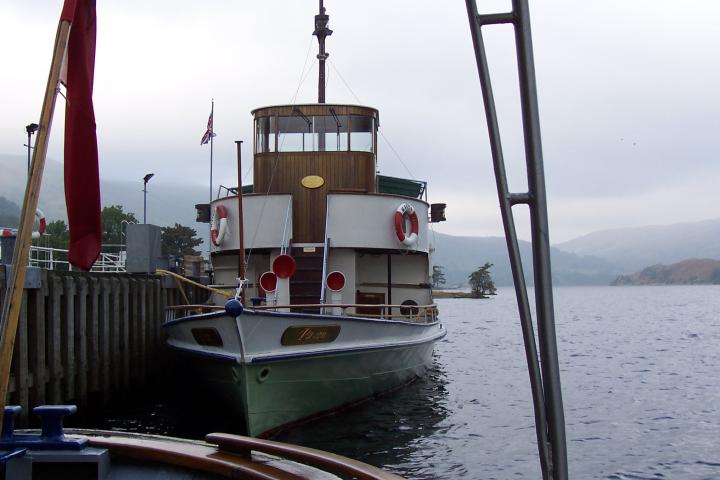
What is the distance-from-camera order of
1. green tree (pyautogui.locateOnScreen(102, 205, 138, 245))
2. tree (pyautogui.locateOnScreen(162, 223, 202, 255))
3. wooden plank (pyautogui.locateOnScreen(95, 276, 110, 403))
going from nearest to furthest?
wooden plank (pyautogui.locateOnScreen(95, 276, 110, 403)) < tree (pyautogui.locateOnScreen(162, 223, 202, 255)) < green tree (pyautogui.locateOnScreen(102, 205, 138, 245))

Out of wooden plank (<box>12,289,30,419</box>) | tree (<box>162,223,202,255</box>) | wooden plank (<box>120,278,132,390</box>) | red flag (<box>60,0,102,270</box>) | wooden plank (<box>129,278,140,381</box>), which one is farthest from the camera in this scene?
tree (<box>162,223,202,255</box>)

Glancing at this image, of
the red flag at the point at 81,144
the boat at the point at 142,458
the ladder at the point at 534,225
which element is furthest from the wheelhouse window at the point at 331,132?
the ladder at the point at 534,225

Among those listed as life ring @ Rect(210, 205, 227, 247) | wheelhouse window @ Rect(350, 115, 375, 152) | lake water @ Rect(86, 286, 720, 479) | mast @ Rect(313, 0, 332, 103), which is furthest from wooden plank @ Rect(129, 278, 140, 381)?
mast @ Rect(313, 0, 332, 103)

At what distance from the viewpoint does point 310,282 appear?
49.8 feet

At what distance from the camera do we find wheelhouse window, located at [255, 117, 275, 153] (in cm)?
1645

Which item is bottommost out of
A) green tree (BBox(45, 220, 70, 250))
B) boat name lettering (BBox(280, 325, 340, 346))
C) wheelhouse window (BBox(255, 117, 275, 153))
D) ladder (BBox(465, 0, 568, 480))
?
boat name lettering (BBox(280, 325, 340, 346))

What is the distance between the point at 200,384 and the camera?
514 inches

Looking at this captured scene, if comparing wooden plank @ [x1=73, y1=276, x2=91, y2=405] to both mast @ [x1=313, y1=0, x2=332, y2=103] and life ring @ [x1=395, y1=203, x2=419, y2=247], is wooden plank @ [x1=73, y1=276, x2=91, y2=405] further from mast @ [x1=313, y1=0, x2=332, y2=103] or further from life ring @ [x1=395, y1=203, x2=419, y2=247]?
mast @ [x1=313, y1=0, x2=332, y2=103]

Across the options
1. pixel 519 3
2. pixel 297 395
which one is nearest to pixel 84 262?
pixel 519 3

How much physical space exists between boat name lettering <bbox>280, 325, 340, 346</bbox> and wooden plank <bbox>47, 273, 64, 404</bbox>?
3.88 meters

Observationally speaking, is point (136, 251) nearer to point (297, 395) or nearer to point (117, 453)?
point (297, 395)

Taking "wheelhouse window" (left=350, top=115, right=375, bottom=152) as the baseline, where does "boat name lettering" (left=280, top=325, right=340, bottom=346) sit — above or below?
below

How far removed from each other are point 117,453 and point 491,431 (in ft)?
36.2

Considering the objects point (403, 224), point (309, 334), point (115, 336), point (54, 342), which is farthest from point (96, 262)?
point (403, 224)
